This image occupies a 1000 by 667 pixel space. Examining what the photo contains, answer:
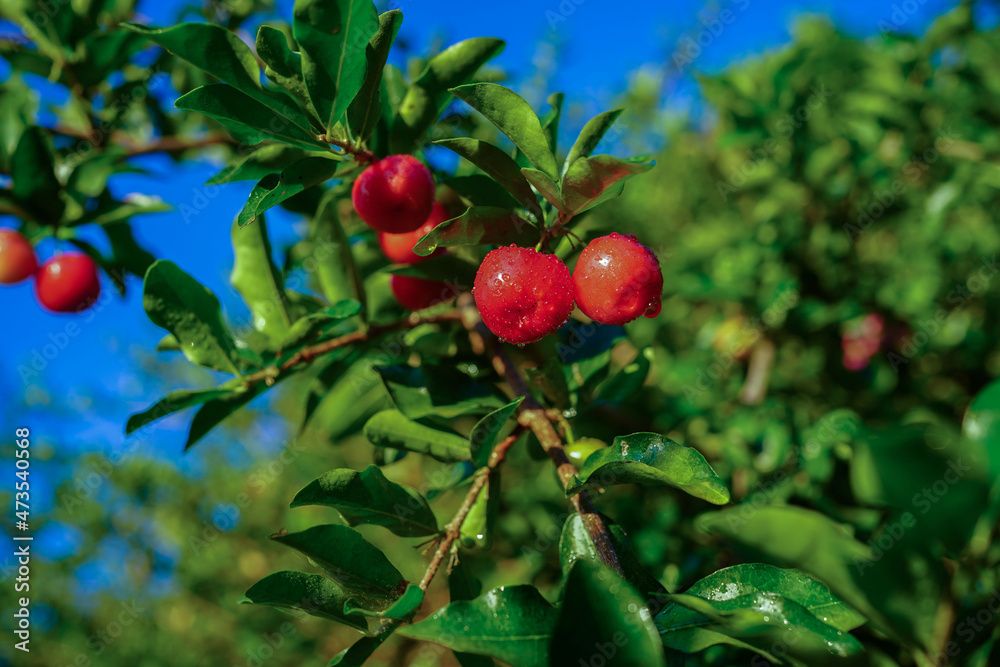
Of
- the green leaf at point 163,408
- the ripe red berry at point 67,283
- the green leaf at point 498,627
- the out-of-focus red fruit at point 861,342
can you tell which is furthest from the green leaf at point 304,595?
the out-of-focus red fruit at point 861,342

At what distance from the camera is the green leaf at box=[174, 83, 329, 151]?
0.80 meters

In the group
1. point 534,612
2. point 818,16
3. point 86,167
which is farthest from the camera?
point 818,16

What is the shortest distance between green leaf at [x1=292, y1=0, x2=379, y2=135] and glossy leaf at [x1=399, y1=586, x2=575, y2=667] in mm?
619

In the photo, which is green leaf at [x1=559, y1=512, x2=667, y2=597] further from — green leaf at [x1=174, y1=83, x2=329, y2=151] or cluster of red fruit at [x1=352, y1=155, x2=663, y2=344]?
green leaf at [x1=174, y1=83, x2=329, y2=151]

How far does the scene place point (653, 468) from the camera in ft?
2.13

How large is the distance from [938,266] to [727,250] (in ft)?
2.99

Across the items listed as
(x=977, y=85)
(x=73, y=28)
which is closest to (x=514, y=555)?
(x=73, y=28)

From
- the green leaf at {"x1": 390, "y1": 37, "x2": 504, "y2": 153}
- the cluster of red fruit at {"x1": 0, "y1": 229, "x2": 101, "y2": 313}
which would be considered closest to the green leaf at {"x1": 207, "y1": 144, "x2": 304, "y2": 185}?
the green leaf at {"x1": 390, "y1": 37, "x2": 504, "y2": 153}

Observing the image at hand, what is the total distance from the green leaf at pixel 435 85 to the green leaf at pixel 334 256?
19cm

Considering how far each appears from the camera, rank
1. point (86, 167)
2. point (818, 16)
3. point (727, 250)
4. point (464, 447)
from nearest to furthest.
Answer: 1. point (464, 447)
2. point (86, 167)
3. point (727, 250)
4. point (818, 16)

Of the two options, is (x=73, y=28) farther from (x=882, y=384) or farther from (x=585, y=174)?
(x=882, y=384)

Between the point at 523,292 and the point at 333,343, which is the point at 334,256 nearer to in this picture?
the point at 333,343

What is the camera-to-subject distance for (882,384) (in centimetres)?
246

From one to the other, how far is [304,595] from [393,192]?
1.75 ft
